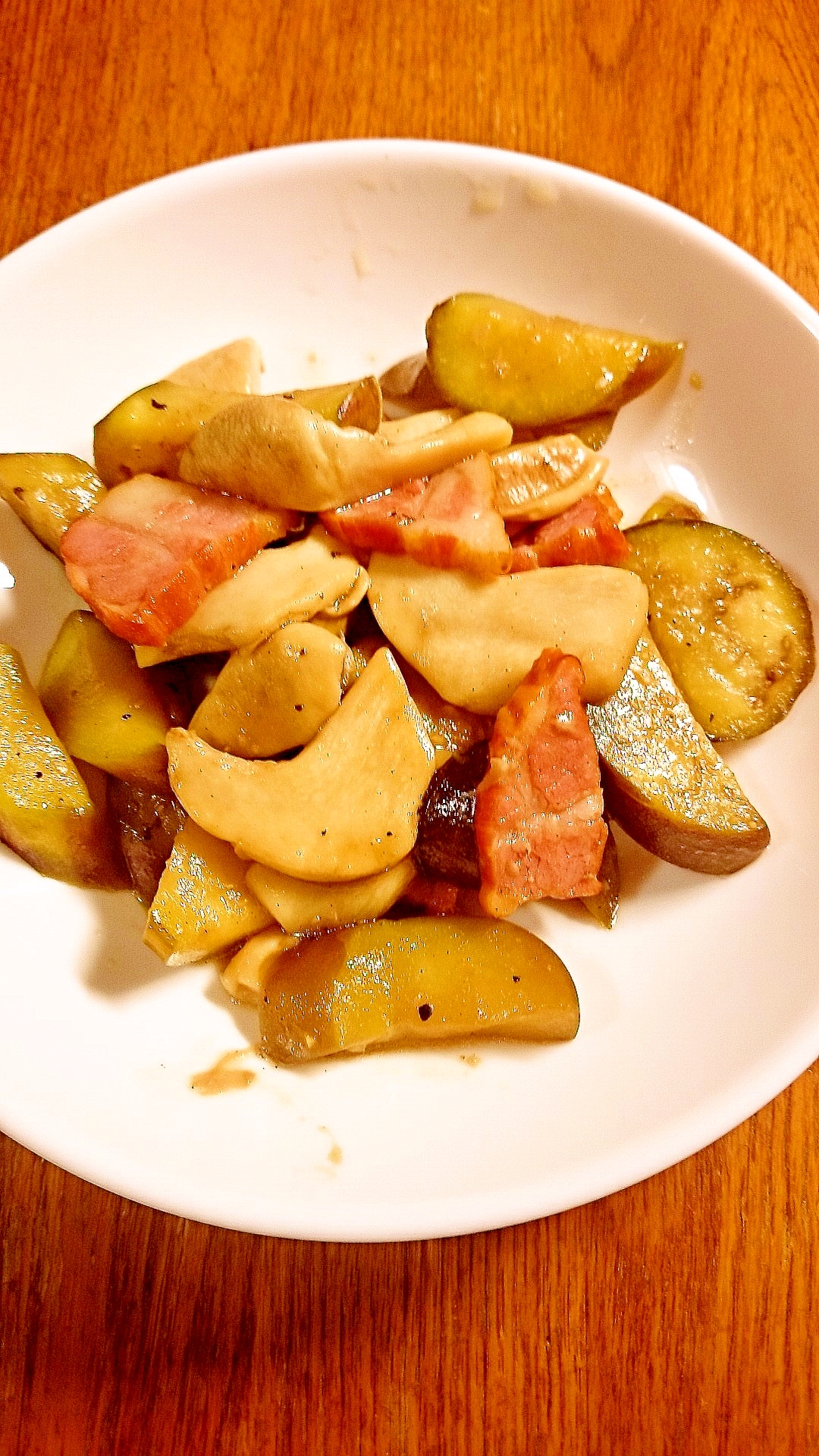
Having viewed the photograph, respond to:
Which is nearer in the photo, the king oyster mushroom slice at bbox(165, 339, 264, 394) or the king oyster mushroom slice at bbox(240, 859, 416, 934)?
the king oyster mushroom slice at bbox(240, 859, 416, 934)

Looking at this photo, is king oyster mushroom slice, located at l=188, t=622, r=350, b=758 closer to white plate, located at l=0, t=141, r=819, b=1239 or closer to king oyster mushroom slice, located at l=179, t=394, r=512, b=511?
king oyster mushroom slice, located at l=179, t=394, r=512, b=511

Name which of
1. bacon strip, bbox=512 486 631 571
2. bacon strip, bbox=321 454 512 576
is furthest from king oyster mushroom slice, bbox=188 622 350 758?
bacon strip, bbox=512 486 631 571

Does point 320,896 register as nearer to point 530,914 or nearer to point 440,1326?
point 530,914

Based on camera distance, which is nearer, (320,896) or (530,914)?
(320,896)

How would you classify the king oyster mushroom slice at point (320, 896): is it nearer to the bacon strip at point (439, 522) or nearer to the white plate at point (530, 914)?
the white plate at point (530, 914)

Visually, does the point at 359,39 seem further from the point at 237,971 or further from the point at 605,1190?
the point at 605,1190

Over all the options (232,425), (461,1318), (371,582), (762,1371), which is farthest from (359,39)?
(762,1371)

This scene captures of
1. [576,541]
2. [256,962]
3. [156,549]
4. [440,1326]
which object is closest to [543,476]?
[576,541]

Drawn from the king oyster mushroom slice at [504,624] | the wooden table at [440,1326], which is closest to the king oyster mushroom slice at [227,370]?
the king oyster mushroom slice at [504,624]
